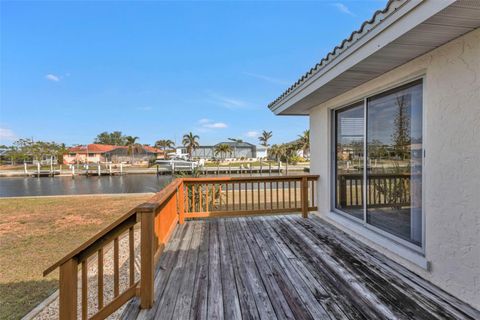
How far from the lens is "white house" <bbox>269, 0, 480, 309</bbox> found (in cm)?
167

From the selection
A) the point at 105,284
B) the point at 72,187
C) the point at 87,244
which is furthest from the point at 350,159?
the point at 72,187

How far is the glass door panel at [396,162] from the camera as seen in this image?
229 centimetres

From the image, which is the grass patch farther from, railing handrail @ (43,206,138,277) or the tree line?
the tree line

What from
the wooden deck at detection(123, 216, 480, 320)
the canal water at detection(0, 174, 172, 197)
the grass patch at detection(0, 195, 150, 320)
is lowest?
the canal water at detection(0, 174, 172, 197)

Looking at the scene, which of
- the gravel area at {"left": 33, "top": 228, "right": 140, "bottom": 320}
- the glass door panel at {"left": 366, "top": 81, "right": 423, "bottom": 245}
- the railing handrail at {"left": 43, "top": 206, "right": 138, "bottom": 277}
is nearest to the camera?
the railing handrail at {"left": 43, "top": 206, "right": 138, "bottom": 277}

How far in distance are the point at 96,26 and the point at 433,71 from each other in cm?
1294

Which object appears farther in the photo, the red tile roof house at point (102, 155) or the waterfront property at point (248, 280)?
the red tile roof house at point (102, 155)

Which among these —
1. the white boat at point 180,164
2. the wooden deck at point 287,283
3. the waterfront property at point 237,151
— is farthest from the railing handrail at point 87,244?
the waterfront property at point 237,151

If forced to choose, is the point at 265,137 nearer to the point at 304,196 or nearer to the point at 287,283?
the point at 304,196

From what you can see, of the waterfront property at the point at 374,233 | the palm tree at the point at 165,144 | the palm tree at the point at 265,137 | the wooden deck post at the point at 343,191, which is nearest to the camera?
the waterfront property at the point at 374,233

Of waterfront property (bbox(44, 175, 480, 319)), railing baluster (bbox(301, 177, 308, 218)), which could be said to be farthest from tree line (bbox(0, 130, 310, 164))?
waterfront property (bbox(44, 175, 480, 319))

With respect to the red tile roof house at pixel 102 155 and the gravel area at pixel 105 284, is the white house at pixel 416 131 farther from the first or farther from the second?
the red tile roof house at pixel 102 155

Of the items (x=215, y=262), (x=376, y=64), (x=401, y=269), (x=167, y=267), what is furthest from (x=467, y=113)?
(x=167, y=267)

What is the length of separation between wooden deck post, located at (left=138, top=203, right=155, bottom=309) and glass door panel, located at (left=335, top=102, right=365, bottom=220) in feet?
8.68
